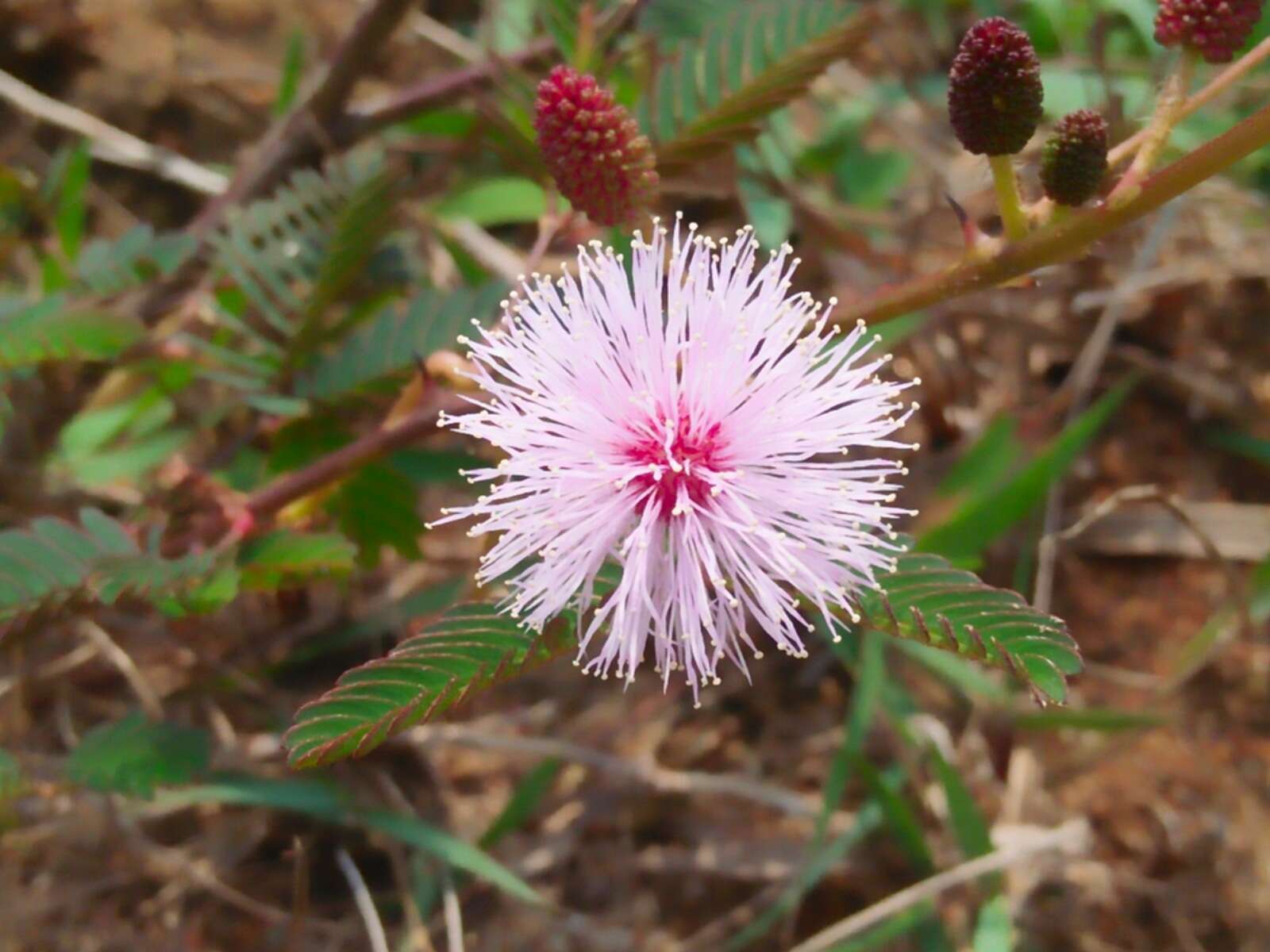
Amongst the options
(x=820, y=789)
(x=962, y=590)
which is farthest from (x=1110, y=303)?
(x=962, y=590)

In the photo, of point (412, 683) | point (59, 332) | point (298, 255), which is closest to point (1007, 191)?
point (412, 683)

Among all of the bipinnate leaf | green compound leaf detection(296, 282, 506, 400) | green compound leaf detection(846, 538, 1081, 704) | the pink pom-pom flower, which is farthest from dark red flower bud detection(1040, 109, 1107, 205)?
the bipinnate leaf

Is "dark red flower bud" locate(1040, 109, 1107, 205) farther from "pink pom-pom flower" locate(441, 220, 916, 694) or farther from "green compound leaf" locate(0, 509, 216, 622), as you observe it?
"green compound leaf" locate(0, 509, 216, 622)

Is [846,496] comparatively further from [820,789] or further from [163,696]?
[163,696]

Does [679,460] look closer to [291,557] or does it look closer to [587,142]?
[587,142]

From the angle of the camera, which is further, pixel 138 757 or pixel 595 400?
pixel 138 757

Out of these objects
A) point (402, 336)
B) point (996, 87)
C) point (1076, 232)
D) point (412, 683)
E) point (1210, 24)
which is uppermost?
point (1210, 24)

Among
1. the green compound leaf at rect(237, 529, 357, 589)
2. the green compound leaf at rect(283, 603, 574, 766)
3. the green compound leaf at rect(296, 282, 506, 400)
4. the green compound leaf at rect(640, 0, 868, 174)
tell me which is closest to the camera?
the green compound leaf at rect(283, 603, 574, 766)

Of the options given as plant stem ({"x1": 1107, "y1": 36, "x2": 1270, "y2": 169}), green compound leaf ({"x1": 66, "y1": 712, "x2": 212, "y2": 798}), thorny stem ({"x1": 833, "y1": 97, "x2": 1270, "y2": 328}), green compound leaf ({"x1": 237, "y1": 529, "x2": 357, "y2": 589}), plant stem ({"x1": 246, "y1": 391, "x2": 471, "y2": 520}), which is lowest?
green compound leaf ({"x1": 66, "y1": 712, "x2": 212, "y2": 798})
